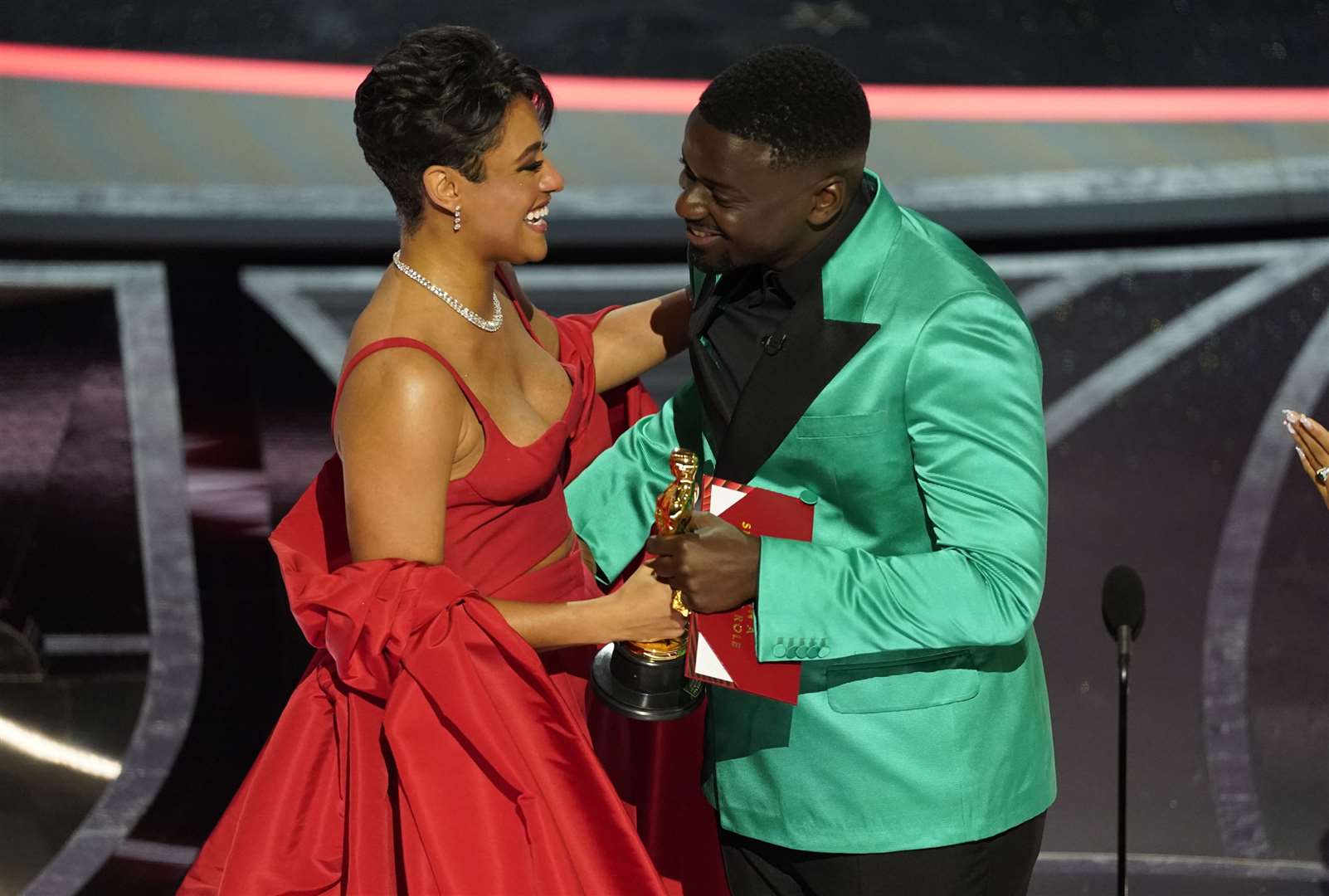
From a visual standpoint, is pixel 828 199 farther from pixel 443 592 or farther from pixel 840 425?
pixel 443 592

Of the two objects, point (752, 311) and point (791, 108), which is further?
point (752, 311)

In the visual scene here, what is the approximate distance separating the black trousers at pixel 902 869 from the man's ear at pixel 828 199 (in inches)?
28.4

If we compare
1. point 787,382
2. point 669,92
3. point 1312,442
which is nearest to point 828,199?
point 787,382

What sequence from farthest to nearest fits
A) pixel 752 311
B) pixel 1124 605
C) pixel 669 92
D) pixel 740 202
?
pixel 669 92 → pixel 1124 605 → pixel 752 311 → pixel 740 202

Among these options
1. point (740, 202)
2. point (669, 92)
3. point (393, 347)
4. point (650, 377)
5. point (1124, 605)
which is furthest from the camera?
point (669, 92)

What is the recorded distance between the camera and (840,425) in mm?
1672

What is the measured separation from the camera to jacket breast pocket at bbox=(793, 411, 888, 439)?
5.42 feet

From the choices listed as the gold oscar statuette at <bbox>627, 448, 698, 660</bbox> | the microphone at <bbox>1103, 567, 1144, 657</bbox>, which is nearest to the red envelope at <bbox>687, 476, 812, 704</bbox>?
the gold oscar statuette at <bbox>627, 448, 698, 660</bbox>

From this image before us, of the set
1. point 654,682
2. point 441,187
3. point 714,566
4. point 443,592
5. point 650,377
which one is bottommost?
point 650,377

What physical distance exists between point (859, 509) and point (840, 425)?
0.10 meters

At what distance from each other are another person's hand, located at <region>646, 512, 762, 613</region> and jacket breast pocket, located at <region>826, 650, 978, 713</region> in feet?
0.71

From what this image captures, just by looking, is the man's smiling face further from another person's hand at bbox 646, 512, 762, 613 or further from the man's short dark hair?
another person's hand at bbox 646, 512, 762, 613

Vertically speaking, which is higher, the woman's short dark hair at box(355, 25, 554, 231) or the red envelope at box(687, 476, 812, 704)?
the woman's short dark hair at box(355, 25, 554, 231)

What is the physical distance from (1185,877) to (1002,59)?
3.22m
